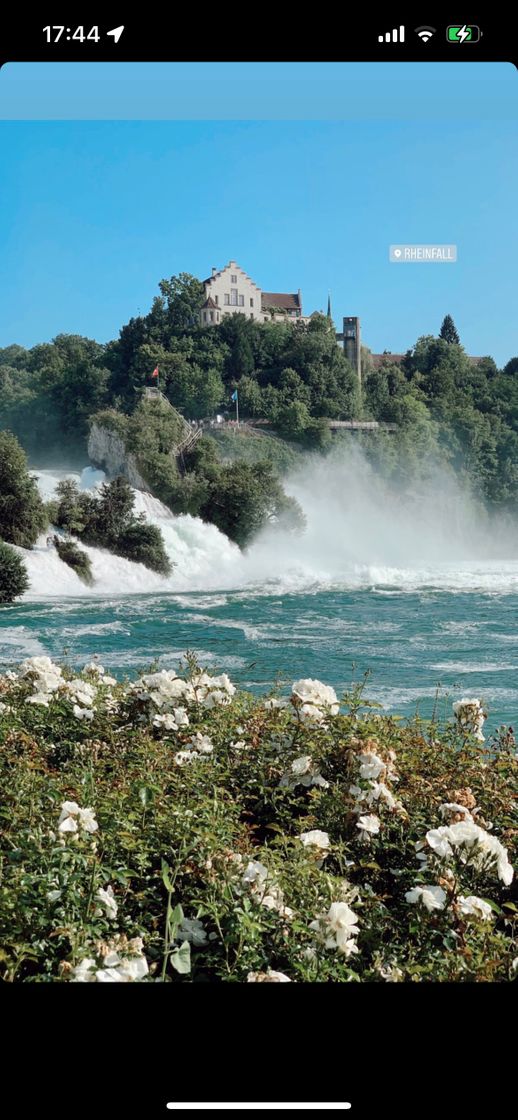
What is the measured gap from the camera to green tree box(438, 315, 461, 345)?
9.89 feet

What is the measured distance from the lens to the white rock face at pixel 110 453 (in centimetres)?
1593

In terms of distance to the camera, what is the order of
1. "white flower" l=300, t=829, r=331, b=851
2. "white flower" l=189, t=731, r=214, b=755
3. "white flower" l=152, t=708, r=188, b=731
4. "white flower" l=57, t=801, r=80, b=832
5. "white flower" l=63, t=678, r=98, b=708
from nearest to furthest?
"white flower" l=57, t=801, r=80, b=832
"white flower" l=300, t=829, r=331, b=851
"white flower" l=189, t=731, r=214, b=755
"white flower" l=152, t=708, r=188, b=731
"white flower" l=63, t=678, r=98, b=708

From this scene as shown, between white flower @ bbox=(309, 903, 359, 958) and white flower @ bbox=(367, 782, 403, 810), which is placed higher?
white flower @ bbox=(367, 782, 403, 810)

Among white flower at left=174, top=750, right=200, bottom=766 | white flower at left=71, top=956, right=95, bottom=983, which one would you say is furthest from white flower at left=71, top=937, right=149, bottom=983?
white flower at left=174, top=750, right=200, bottom=766

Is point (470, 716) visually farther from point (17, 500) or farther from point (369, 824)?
point (17, 500)

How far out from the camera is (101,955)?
173 centimetres

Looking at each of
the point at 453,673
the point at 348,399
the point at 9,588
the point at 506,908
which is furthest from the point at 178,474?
the point at 506,908

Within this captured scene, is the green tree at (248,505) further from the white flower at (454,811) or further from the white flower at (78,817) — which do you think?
the white flower at (78,817)

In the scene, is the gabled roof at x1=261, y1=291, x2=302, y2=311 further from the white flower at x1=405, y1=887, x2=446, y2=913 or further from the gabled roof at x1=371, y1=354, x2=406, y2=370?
the white flower at x1=405, y1=887, x2=446, y2=913

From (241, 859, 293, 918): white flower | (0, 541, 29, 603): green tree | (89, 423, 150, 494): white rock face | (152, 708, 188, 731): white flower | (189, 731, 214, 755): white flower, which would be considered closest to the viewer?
(241, 859, 293, 918): white flower

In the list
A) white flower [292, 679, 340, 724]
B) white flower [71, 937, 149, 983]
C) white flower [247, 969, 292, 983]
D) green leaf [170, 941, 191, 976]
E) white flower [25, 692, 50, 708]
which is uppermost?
white flower [292, 679, 340, 724]

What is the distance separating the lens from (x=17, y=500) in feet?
43.8
